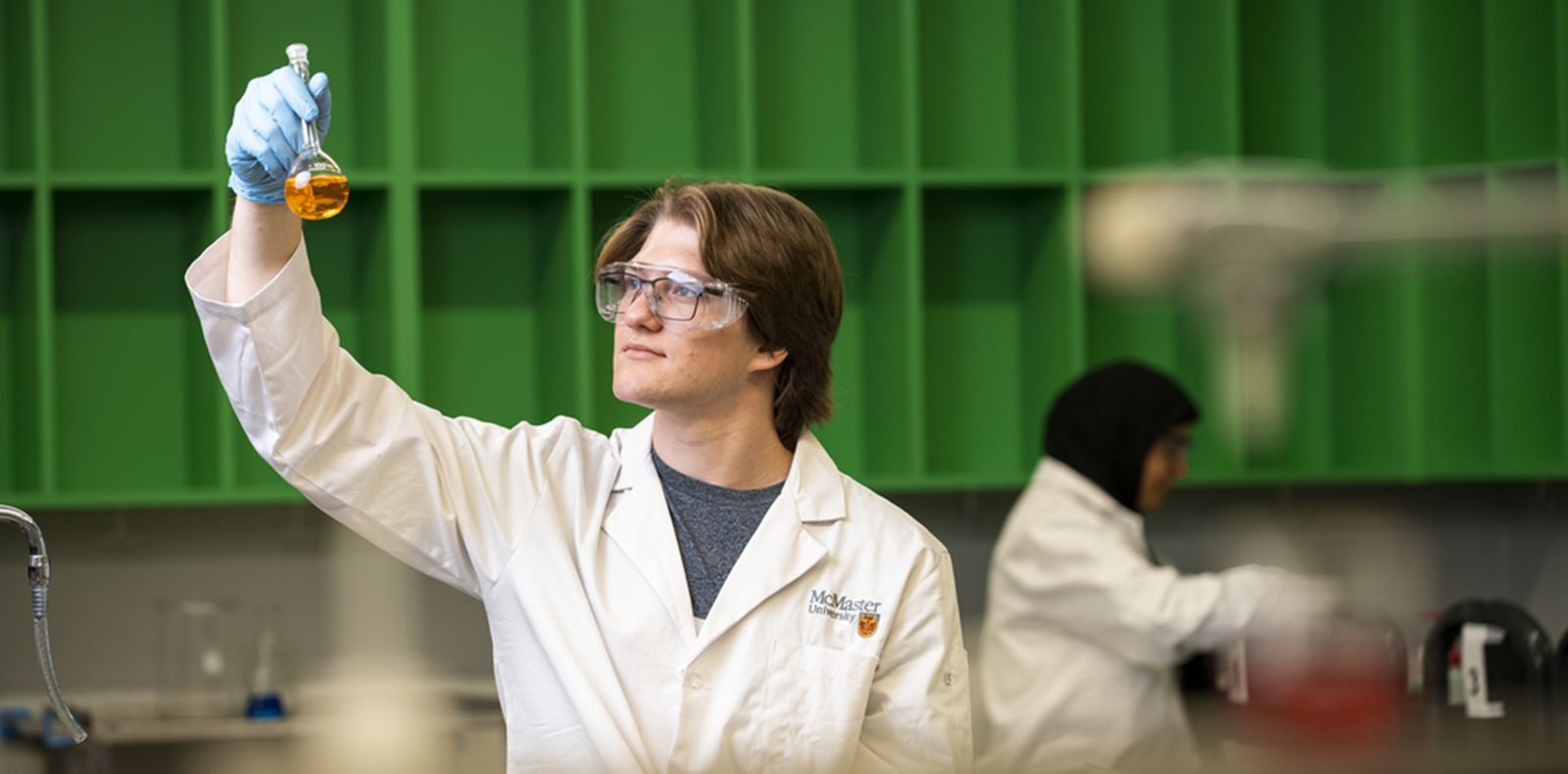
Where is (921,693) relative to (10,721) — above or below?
above

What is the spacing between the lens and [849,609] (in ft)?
5.09

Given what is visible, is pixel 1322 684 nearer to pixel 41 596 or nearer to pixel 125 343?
pixel 41 596

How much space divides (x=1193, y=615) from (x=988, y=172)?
1.09 meters

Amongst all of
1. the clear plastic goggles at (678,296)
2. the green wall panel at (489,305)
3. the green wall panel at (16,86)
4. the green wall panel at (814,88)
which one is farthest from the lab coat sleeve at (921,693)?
the green wall panel at (16,86)

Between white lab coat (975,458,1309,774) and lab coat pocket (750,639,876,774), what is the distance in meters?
1.01

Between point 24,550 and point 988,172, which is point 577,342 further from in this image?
point 24,550

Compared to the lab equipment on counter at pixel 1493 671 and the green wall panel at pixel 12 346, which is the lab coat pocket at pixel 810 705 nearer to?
the lab equipment on counter at pixel 1493 671

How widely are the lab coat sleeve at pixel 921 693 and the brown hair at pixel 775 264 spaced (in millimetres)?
279

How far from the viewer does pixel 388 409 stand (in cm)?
146

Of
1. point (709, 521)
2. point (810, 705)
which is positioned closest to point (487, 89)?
point (709, 521)

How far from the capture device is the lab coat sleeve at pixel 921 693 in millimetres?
1530

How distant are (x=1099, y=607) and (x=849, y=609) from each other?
1112mm

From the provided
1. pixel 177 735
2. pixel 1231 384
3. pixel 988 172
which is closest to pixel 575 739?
pixel 177 735

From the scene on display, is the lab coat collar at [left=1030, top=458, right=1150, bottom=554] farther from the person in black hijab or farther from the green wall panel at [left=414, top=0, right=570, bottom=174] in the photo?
the green wall panel at [left=414, top=0, right=570, bottom=174]
